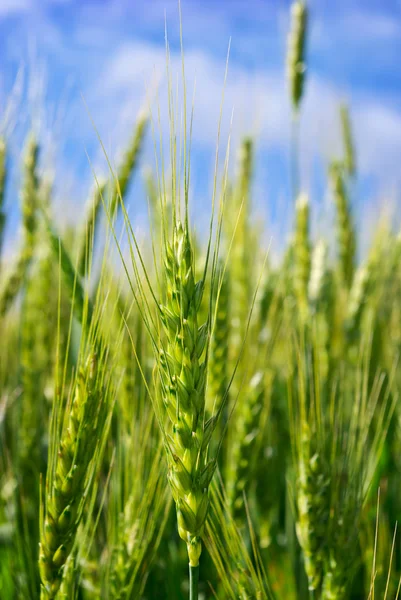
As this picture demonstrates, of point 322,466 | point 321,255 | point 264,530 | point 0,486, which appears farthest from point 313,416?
point 321,255

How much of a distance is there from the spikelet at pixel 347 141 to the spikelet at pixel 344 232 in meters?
0.77

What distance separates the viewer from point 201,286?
91 cm

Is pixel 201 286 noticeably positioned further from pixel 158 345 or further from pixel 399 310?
pixel 399 310

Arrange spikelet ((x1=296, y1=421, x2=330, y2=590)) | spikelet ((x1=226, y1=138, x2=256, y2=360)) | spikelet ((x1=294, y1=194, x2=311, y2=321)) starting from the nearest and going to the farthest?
spikelet ((x1=296, y1=421, x2=330, y2=590))
spikelet ((x1=226, y1=138, x2=256, y2=360))
spikelet ((x1=294, y1=194, x2=311, y2=321))

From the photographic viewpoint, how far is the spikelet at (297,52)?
2.70 meters

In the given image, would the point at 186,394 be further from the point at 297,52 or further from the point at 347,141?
the point at 347,141

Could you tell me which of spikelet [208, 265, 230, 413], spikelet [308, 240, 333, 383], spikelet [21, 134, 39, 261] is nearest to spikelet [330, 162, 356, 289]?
spikelet [308, 240, 333, 383]

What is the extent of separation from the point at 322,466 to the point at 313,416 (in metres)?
0.10

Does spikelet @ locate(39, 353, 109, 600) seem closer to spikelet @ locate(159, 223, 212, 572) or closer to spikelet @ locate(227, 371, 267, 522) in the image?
spikelet @ locate(159, 223, 212, 572)

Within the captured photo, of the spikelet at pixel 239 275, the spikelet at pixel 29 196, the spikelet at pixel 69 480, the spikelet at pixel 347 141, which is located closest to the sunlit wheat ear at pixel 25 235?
the spikelet at pixel 29 196

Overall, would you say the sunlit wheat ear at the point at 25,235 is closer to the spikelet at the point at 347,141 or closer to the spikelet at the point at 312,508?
the spikelet at the point at 312,508

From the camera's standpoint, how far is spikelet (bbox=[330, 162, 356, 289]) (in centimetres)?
291

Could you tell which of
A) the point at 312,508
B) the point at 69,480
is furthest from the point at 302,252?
the point at 69,480

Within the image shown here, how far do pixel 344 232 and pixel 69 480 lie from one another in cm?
222
